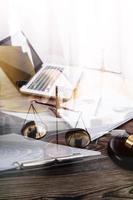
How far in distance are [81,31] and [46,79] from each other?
0.59 ft

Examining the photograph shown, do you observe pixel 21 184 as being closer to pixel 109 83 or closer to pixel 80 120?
pixel 80 120

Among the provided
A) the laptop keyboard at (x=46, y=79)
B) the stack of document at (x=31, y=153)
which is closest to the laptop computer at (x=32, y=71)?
the laptop keyboard at (x=46, y=79)

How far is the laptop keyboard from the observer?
0.93 m

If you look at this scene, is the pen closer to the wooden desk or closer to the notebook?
the wooden desk

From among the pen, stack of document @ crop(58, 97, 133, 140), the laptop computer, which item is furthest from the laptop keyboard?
the pen

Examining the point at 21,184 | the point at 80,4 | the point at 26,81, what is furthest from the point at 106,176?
the point at 80,4

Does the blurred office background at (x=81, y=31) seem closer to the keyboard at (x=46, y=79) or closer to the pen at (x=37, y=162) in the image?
the keyboard at (x=46, y=79)

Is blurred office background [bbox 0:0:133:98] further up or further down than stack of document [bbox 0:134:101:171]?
further up

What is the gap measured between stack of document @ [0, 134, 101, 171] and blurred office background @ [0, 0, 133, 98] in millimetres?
210

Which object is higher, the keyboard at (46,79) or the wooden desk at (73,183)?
the keyboard at (46,79)

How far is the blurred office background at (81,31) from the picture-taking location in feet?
2.91

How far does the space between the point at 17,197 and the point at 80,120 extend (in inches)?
12.1

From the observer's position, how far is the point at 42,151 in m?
0.94

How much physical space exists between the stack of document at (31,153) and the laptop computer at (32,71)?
16cm
